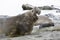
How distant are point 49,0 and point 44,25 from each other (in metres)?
12.6

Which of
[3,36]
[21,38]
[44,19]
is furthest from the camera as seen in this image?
[44,19]

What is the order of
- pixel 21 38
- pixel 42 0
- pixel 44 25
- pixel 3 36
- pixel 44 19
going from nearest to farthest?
pixel 21 38 → pixel 3 36 → pixel 44 25 → pixel 44 19 → pixel 42 0

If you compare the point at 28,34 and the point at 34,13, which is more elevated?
the point at 34,13

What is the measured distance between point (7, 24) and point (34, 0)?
1370cm

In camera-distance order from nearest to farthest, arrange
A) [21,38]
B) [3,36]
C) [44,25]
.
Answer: [21,38] < [3,36] < [44,25]

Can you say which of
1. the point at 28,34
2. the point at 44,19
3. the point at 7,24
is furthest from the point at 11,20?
the point at 44,19

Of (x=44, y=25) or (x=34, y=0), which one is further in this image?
(x=34, y=0)

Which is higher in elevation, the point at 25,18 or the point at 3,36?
the point at 25,18

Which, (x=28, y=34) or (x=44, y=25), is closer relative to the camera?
(x=28, y=34)

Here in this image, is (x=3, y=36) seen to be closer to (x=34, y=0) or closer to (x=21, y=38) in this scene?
(x=21, y=38)

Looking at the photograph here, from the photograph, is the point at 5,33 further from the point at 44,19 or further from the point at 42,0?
the point at 42,0

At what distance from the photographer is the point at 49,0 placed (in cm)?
2017

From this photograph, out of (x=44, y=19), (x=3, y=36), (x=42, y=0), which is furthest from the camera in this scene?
(x=42, y=0)

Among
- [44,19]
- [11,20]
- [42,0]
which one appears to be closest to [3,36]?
[11,20]
